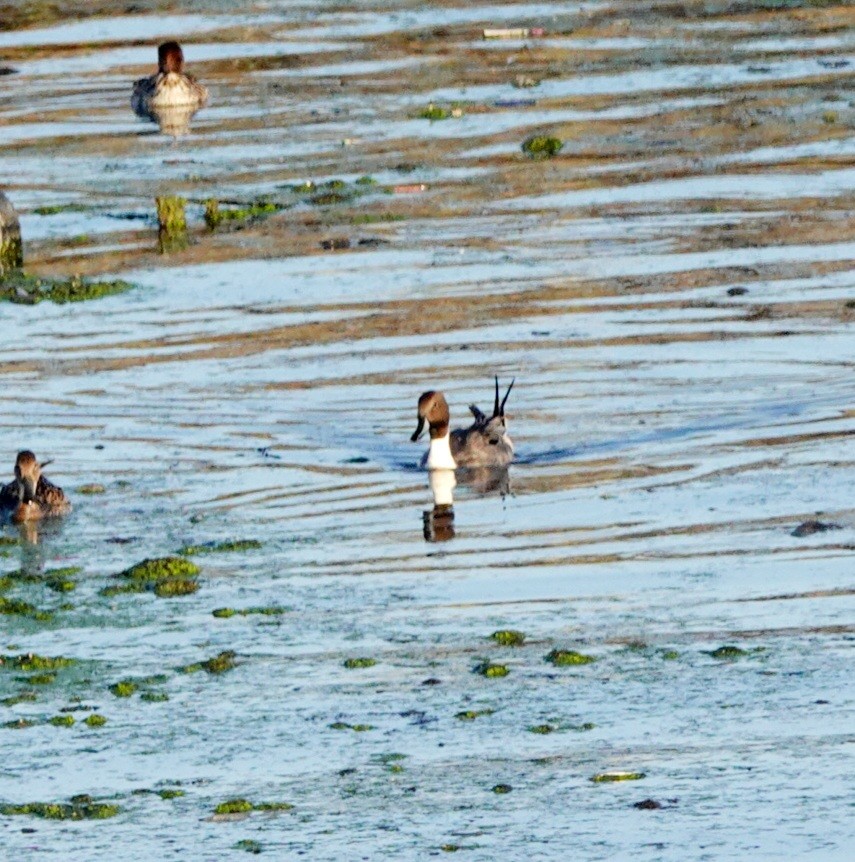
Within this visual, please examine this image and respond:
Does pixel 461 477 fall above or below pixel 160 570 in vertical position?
above

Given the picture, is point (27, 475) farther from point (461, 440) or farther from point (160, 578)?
point (461, 440)

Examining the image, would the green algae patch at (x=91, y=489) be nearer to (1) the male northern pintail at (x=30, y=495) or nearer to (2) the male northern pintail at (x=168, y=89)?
(1) the male northern pintail at (x=30, y=495)

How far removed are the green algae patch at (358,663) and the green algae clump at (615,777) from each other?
1.68 m

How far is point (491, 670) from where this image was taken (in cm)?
1133

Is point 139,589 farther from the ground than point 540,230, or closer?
closer

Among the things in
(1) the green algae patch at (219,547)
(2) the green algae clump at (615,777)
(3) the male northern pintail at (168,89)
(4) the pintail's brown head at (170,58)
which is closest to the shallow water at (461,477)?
(2) the green algae clump at (615,777)

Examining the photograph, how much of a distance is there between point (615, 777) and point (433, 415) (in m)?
5.63

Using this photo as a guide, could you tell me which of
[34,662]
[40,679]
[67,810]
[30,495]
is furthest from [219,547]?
[67,810]

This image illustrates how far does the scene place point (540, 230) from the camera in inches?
A: 828

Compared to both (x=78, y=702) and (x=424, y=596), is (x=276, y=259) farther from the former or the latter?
(x=78, y=702)

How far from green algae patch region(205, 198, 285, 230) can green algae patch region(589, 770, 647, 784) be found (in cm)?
1225

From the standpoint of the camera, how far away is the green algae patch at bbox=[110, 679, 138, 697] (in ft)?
37.0

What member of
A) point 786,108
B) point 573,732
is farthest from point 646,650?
point 786,108

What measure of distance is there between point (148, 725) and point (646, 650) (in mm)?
2171
